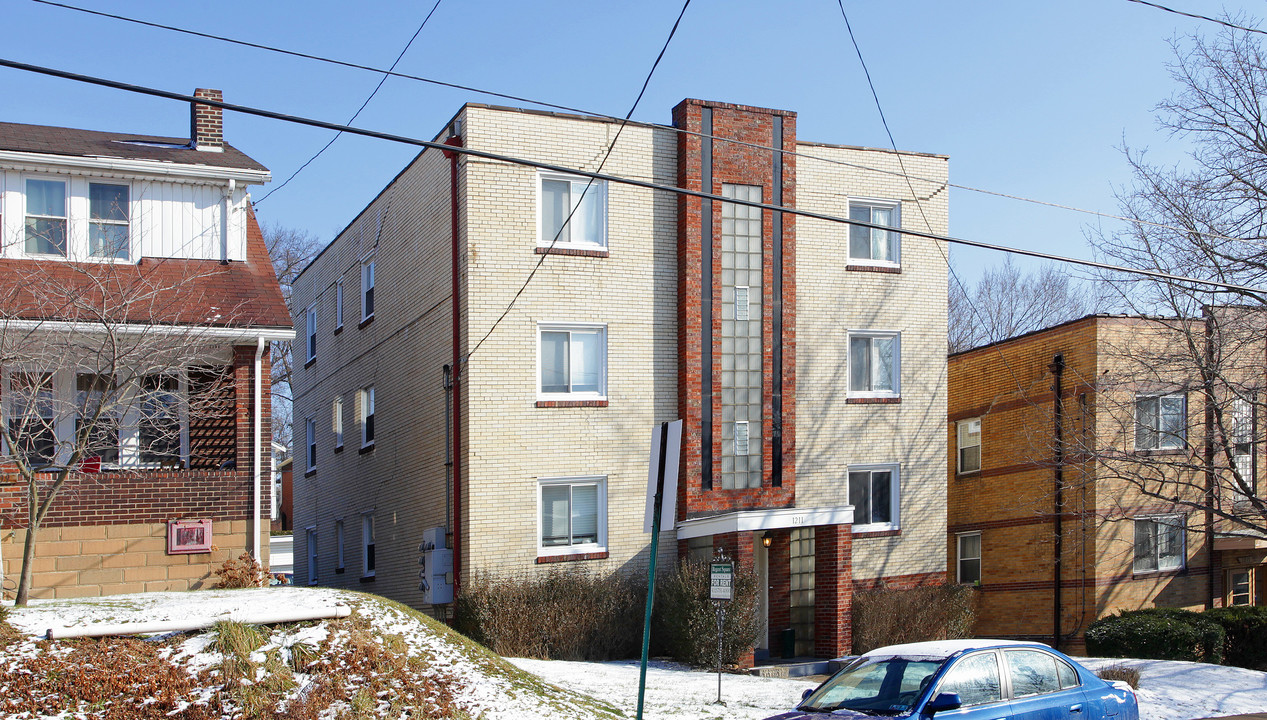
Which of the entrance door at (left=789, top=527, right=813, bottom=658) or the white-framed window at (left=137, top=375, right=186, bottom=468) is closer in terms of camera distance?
the white-framed window at (left=137, top=375, right=186, bottom=468)

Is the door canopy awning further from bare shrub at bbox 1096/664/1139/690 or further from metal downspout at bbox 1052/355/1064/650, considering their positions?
metal downspout at bbox 1052/355/1064/650

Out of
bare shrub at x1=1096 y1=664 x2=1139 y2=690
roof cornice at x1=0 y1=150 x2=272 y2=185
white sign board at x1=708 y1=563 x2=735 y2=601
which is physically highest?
roof cornice at x1=0 y1=150 x2=272 y2=185

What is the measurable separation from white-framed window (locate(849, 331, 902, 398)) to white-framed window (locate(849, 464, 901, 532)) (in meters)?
1.55

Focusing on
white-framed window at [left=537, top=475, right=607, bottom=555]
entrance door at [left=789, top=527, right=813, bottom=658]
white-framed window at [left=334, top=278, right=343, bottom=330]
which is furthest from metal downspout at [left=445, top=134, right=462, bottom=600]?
white-framed window at [left=334, top=278, right=343, bottom=330]

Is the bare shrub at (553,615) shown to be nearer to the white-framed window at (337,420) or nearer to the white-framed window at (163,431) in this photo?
the white-framed window at (163,431)

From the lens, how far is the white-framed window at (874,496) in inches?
920

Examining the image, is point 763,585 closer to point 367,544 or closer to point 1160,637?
point 1160,637

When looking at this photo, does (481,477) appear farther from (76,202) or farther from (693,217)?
(76,202)

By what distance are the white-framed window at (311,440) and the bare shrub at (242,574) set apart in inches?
518

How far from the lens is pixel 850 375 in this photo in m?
23.6

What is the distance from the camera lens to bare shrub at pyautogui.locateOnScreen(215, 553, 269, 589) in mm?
17094

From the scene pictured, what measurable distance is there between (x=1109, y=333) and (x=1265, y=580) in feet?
26.7

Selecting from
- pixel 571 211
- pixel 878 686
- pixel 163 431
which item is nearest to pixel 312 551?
pixel 163 431

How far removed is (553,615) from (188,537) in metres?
5.91
